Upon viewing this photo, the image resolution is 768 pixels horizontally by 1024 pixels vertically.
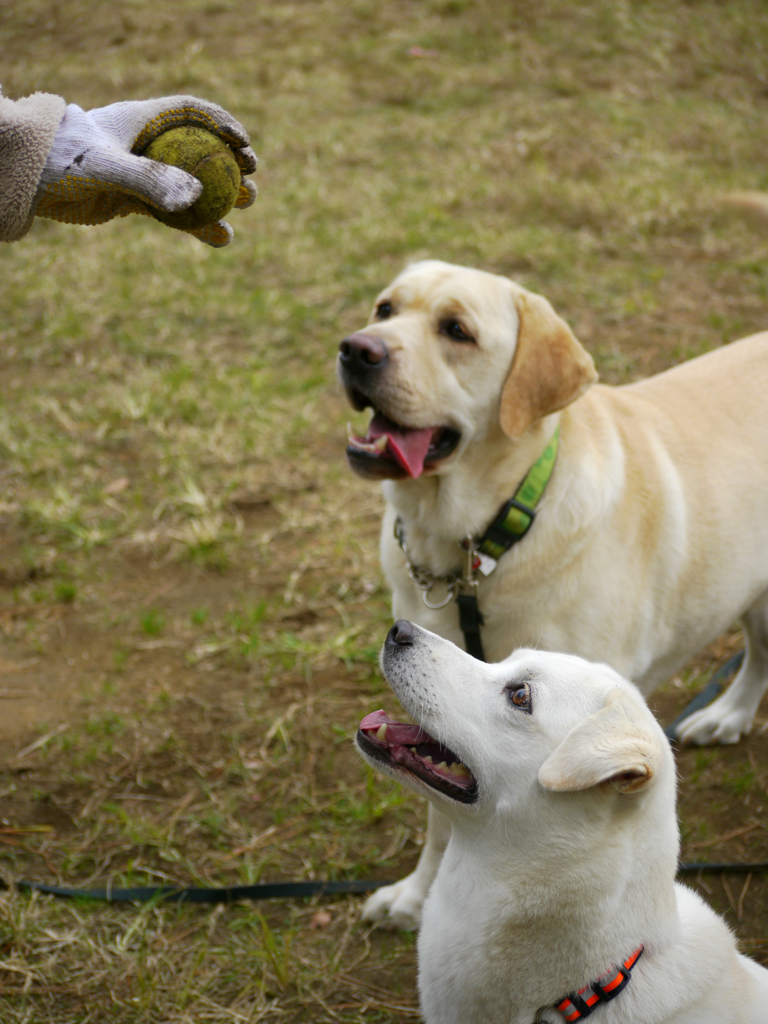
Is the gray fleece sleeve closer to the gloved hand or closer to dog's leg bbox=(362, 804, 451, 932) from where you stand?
the gloved hand

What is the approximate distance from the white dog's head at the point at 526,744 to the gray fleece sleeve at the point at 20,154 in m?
1.16

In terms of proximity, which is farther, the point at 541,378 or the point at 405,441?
the point at 405,441

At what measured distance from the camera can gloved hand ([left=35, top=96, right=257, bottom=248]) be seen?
1.72 meters

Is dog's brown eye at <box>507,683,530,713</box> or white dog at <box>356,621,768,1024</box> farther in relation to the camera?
dog's brown eye at <box>507,683,530,713</box>

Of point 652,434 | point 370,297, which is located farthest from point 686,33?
point 652,434

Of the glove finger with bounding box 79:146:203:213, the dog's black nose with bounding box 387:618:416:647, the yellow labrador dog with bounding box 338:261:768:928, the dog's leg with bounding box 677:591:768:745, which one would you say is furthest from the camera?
the dog's leg with bounding box 677:591:768:745

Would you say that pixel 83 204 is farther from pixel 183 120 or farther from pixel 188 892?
pixel 188 892

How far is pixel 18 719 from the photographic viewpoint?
3.11 metres

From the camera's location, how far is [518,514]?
2383 mm

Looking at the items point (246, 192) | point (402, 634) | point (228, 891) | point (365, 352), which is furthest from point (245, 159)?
point (228, 891)

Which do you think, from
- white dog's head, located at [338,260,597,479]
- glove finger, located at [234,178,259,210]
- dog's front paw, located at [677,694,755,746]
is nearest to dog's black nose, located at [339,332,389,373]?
white dog's head, located at [338,260,597,479]

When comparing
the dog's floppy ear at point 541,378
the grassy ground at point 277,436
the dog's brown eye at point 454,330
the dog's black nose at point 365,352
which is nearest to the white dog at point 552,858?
the grassy ground at point 277,436

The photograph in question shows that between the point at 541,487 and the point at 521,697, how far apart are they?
0.85 meters

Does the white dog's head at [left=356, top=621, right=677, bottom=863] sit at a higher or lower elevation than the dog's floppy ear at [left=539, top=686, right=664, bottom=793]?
lower
